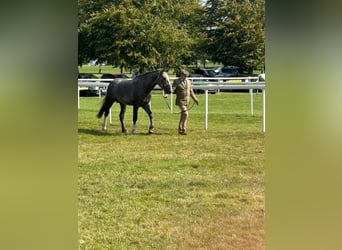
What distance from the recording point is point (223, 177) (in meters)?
4.98

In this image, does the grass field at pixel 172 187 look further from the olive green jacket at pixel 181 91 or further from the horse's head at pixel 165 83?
the horse's head at pixel 165 83

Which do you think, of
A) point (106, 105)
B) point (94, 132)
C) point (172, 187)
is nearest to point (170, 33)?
point (106, 105)

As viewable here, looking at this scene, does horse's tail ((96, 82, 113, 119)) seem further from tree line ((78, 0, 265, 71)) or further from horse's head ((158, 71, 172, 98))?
tree line ((78, 0, 265, 71))

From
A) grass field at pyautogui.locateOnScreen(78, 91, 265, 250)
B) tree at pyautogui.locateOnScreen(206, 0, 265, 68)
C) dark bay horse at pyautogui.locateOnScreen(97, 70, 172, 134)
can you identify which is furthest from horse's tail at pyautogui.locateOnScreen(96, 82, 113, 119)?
tree at pyautogui.locateOnScreen(206, 0, 265, 68)

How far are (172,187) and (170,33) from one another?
13351 mm

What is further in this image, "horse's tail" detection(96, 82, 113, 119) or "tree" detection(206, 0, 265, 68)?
"tree" detection(206, 0, 265, 68)

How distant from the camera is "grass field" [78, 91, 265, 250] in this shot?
2.99 m

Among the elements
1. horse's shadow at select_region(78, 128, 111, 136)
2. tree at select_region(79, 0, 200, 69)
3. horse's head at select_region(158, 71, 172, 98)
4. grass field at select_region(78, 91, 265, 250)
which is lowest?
grass field at select_region(78, 91, 265, 250)

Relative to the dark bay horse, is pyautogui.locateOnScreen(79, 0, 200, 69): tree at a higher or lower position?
higher

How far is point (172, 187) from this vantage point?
4512 millimetres

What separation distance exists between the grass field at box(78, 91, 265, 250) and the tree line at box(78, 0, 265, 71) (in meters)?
7.96
